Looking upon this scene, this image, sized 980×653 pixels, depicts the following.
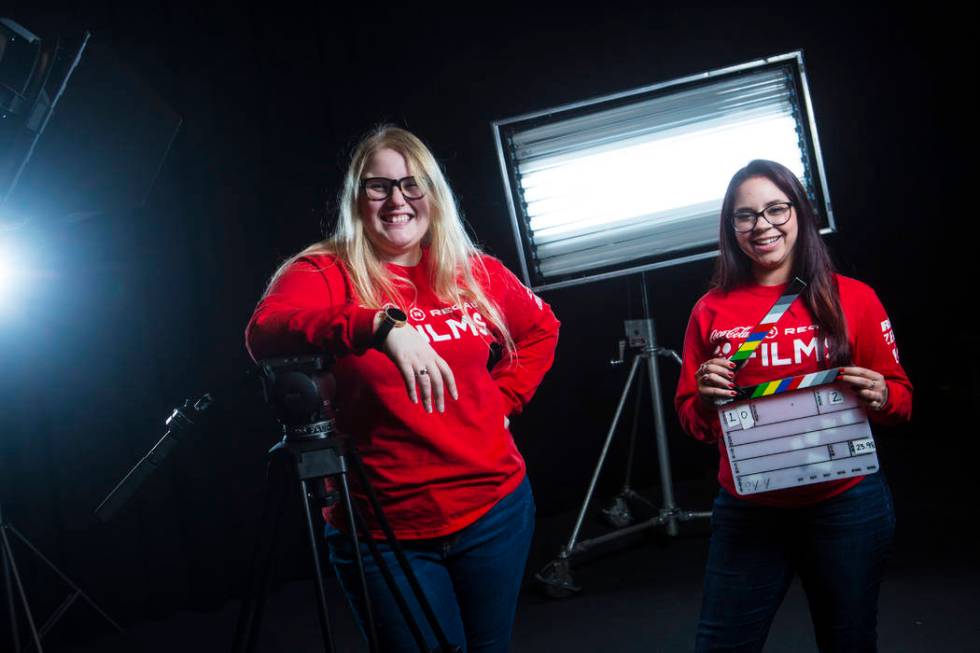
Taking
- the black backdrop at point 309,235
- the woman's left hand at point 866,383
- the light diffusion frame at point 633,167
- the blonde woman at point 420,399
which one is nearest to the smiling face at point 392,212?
the blonde woman at point 420,399

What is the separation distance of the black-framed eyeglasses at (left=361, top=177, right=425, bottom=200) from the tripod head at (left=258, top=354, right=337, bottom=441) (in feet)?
1.66

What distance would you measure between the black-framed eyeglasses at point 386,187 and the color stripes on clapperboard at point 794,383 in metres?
0.72

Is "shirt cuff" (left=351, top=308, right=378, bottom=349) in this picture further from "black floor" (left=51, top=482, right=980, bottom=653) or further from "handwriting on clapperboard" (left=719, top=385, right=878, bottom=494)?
"black floor" (left=51, top=482, right=980, bottom=653)

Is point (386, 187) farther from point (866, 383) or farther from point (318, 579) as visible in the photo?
point (866, 383)

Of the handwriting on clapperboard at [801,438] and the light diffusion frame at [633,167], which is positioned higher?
the light diffusion frame at [633,167]

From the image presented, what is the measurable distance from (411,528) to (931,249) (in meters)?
3.58

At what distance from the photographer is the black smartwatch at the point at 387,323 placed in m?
0.98

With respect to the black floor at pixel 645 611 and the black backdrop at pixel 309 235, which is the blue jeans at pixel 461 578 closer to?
the black floor at pixel 645 611

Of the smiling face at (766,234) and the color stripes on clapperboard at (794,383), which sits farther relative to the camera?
the smiling face at (766,234)

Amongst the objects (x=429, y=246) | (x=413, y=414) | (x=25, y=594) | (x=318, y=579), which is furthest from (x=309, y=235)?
(x=318, y=579)

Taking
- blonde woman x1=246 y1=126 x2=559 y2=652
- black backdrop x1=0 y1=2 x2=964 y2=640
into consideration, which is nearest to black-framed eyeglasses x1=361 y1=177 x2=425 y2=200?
blonde woman x1=246 y1=126 x2=559 y2=652

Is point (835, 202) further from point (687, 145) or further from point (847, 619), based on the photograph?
point (847, 619)

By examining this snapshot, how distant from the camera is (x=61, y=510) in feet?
9.55

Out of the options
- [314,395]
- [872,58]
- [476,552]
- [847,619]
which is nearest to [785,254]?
[847,619]
